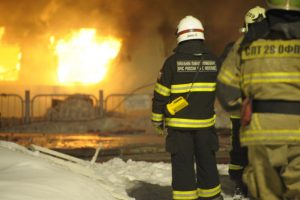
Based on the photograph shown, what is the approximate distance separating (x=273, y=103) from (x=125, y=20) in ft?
65.4

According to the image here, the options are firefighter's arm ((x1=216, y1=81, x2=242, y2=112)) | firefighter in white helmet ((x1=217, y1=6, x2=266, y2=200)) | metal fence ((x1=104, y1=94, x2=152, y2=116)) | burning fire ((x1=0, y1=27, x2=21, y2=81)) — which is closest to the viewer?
firefighter's arm ((x1=216, y1=81, x2=242, y2=112))

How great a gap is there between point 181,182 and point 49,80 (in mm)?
18794

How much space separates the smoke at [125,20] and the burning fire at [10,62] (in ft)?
1.71

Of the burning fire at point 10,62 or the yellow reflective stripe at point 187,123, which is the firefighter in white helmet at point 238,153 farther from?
→ the burning fire at point 10,62

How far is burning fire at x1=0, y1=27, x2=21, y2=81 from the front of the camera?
23.6 metres

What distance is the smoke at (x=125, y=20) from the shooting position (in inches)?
896

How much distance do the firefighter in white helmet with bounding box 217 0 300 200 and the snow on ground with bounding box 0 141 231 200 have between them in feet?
5.63

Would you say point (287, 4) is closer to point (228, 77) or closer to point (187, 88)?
point (228, 77)

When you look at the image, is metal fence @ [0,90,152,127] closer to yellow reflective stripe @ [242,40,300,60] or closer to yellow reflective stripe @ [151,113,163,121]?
yellow reflective stripe @ [151,113,163,121]

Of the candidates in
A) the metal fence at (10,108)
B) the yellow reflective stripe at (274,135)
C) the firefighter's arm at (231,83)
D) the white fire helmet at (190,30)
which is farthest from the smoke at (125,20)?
the yellow reflective stripe at (274,135)

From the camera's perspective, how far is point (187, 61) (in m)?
5.29

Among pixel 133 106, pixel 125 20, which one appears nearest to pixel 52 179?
pixel 133 106

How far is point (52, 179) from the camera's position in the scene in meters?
4.77

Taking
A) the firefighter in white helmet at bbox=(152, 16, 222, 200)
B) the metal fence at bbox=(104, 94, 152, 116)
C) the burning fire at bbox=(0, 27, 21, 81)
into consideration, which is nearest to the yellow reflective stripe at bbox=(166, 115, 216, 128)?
the firefighter in white helmet at bbox=(152, 16, 222, 200)
